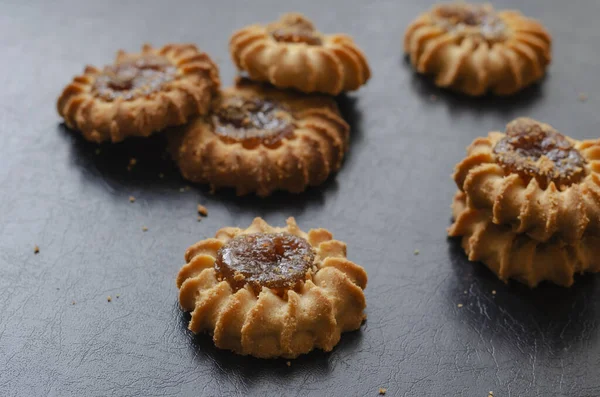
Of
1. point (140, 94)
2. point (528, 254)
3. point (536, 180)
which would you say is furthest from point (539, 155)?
point (140, 94)

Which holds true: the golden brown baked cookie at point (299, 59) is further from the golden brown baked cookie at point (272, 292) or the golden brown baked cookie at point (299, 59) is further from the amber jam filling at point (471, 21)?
the golden brown baked cookie at point (272, 292)

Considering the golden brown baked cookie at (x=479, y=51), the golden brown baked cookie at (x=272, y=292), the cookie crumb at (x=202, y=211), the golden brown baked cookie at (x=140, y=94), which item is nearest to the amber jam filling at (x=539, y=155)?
the golden brown baked cookie at (x=272, y=292)

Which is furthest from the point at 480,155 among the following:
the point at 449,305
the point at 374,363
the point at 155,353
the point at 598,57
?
the point at 598,57

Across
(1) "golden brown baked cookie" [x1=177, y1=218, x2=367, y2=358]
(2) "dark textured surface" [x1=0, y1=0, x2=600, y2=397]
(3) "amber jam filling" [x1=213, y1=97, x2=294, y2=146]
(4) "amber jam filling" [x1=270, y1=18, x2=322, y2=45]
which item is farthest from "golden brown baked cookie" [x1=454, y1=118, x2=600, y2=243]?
(4) "amber jam filling" [x1=270, y1=18, x2=322, y2=45]

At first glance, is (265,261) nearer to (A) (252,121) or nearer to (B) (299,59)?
(A) (252,121)

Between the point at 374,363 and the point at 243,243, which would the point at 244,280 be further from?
the point at 374,363

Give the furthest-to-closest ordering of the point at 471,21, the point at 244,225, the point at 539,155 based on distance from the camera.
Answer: the point at 471,21, the point at 244,225, the point at 539,155
